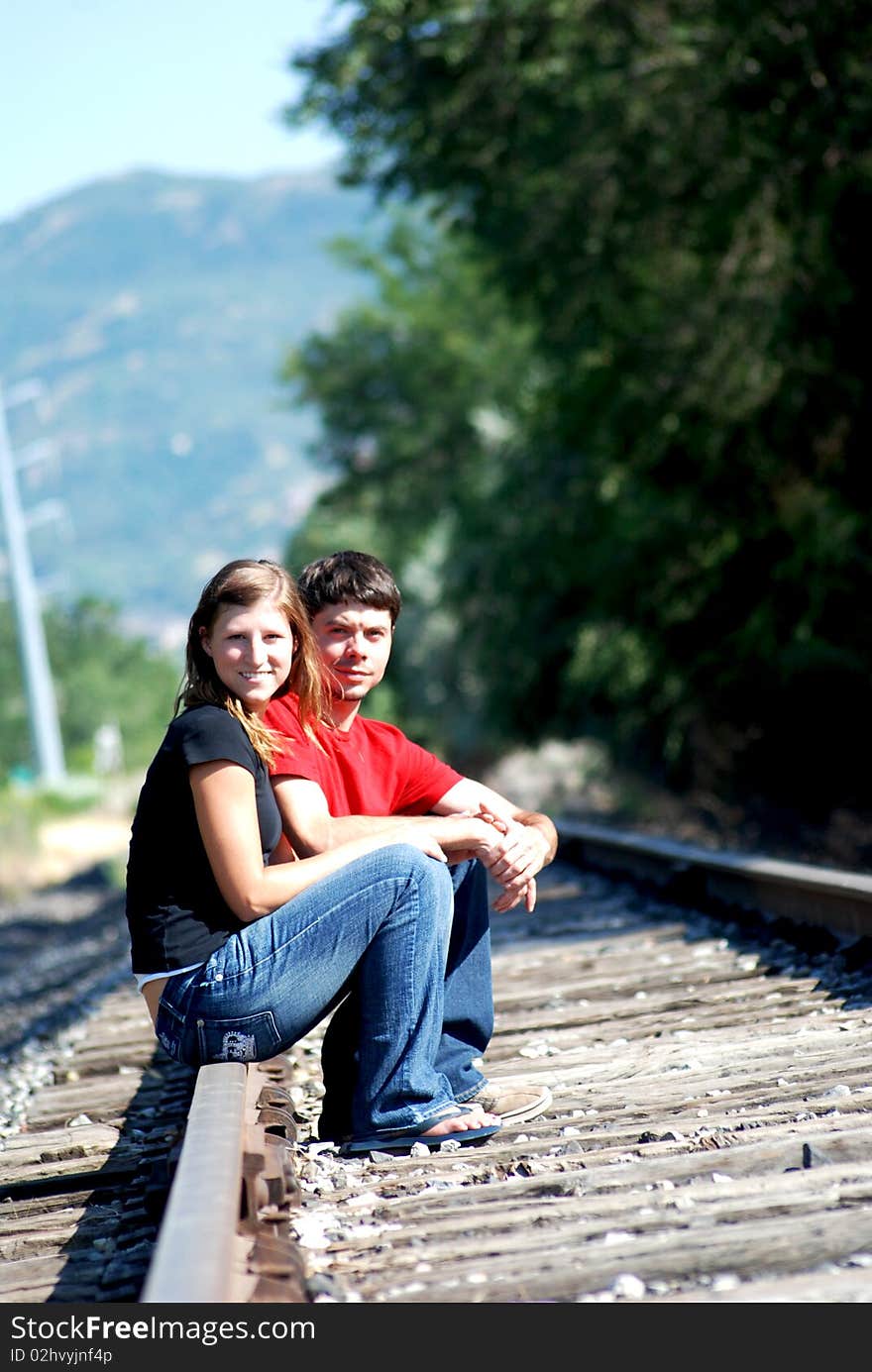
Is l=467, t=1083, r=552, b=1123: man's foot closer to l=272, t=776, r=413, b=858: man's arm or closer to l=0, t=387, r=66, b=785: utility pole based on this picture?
l=272, t=776, r=413, b=858: man's arm

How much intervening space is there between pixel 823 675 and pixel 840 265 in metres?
3.05

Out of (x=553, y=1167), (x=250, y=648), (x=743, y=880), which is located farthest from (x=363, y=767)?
(x=743, y=880)

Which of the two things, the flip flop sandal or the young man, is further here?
the young man

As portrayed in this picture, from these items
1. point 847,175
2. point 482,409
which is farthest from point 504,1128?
point 482,409

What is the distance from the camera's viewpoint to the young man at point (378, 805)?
12.3 ft

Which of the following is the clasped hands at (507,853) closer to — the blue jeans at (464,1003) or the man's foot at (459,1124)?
the blue jeans at (464,1003)

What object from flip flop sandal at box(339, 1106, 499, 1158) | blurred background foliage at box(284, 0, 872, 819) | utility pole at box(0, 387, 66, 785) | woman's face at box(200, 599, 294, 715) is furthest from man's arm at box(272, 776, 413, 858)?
utility pole at box(0, 387, 66, 785)

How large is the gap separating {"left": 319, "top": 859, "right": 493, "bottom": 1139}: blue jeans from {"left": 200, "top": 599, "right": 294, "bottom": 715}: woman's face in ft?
2.53

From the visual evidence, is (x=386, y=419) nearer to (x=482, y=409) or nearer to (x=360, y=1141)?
(x=482, y=409)

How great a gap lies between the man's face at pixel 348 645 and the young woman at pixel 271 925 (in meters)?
0.36

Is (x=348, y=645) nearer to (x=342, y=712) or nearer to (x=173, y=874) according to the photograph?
(x=342, y=712)

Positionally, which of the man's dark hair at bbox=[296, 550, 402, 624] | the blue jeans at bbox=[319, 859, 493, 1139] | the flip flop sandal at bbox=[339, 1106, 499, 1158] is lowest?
the flip flop sandal at bbox=[339, 1106, 499, 1158]

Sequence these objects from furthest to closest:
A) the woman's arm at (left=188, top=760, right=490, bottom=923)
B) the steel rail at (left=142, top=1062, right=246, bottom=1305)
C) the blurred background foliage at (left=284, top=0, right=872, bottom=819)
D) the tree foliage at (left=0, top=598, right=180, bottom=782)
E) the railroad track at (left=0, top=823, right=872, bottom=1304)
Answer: the tree foliage at (left=0, top=598, right=180, bottom=782) → the blurred background foliage at (left=284, top=0, right=872, bottom=819) → the woman's arm at (left=188, top=760, right=490, bottom=923) → the railroad track at (left=0, top=823, right=872, bottom=1304) → the steel rail at (left=142, top=1062, right=246, bottom=1305)

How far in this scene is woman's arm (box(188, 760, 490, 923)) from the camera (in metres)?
3.38
